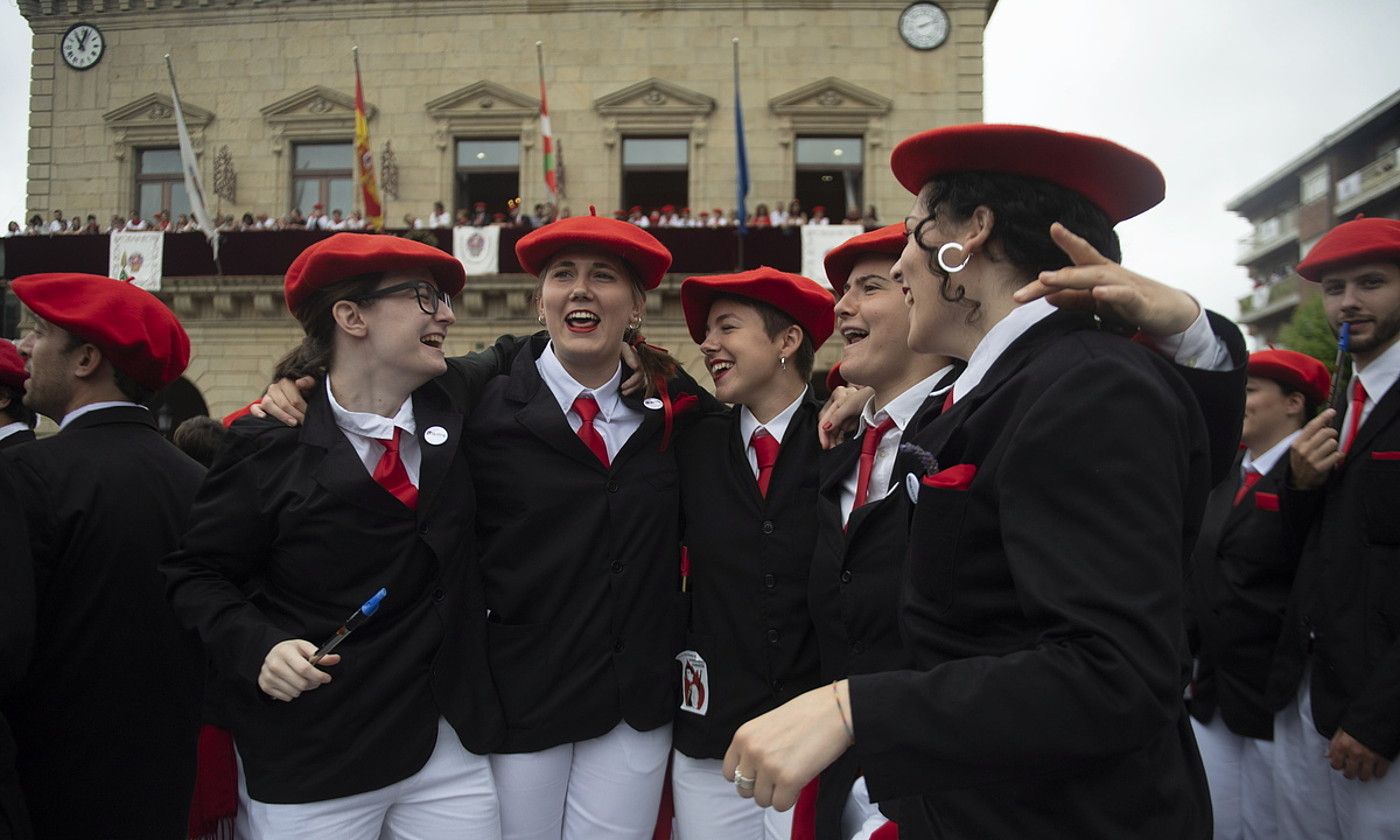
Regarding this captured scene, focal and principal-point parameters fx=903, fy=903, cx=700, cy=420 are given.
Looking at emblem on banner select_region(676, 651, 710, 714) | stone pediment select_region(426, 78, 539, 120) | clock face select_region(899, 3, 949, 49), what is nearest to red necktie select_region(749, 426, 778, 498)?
emblem on banner select_region(676, 651, 710, 714)

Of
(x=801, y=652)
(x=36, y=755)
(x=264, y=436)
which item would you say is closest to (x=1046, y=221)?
(x=801, y=652)

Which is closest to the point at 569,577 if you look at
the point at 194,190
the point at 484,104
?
the point at 194,190

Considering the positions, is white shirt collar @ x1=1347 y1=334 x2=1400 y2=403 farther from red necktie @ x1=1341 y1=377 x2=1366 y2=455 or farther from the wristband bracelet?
the wristband bracelet

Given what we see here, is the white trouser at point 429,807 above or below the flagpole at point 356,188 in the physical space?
below

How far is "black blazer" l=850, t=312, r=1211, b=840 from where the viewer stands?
1295 millimetres

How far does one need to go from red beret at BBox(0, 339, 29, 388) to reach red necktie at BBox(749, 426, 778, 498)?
3.31 m

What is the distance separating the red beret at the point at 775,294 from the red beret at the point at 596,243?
172 millimetres

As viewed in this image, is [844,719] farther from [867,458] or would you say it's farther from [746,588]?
[746,588]

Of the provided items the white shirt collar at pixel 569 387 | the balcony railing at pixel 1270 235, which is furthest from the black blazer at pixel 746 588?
the balcony railing at pixel 1270 235

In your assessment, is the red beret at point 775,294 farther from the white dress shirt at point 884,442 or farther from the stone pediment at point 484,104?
the stone pediment at point 484,104

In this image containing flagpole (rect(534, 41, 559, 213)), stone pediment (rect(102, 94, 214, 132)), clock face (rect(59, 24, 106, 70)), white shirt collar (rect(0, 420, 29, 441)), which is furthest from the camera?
clock face (rect(59, 24, 106, 70))

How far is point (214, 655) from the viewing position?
102 inches

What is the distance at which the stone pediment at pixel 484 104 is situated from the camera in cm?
1872

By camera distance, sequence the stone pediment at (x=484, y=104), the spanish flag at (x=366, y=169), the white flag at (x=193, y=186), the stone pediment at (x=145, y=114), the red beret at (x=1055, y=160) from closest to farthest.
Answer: the red beret at (x=1055, y=160), the white flag at (x=193, y=186), the spanish flag at (x=366, y=169), the stone pediment at (x=484, y=104), the stone pediment at (x=145, y=114)
